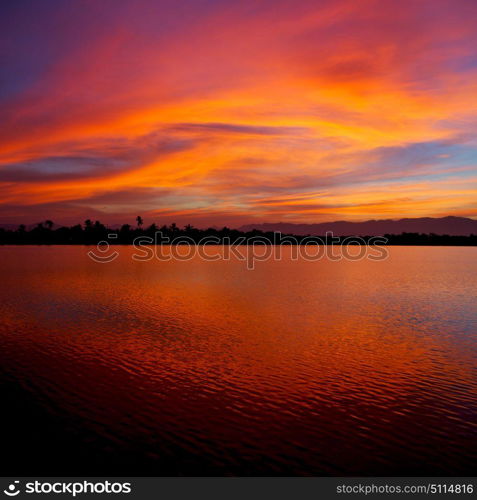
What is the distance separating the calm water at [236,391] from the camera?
18.9m

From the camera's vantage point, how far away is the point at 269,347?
38719 mm

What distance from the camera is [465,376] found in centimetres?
3055

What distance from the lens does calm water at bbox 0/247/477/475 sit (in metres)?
18.9

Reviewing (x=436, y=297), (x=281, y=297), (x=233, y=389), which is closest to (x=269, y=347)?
(x=233, y=389)

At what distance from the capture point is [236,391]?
89.2ft

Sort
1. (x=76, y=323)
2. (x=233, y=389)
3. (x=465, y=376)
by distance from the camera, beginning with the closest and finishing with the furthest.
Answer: (x=233, y=389) → (x=465, y=376) → (x=76, y=323)

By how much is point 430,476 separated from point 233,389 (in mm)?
12826

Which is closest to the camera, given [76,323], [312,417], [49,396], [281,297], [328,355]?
[312,417]

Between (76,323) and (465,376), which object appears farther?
(76,323)

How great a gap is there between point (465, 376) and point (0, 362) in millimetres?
34127

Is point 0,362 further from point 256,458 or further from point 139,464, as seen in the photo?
point 256,458
